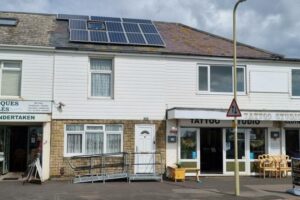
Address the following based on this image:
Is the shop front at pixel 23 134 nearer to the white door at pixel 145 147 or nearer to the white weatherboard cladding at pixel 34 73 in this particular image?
the white weatherboard cladding at pixel 34 73

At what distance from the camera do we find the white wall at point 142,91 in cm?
1948

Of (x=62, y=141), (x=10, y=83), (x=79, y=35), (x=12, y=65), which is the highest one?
(x=79, y=35)

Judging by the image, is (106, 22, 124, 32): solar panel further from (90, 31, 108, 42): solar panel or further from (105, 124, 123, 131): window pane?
(105, 124, 123, 131): window pane

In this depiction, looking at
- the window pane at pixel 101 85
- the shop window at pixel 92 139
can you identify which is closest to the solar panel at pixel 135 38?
the window pane at pixel 101 85

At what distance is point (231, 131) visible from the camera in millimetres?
21344

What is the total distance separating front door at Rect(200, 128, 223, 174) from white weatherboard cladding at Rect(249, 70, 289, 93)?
2.74 meters

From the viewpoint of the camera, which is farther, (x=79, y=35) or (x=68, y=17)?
(x=68, y=17)

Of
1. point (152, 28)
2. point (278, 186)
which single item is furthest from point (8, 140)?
point (278, 186)

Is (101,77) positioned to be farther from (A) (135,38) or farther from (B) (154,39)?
(B) (154,39)

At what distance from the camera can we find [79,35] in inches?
814

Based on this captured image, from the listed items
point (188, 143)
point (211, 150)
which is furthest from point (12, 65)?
point (211, 150)

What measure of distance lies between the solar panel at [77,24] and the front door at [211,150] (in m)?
7.59

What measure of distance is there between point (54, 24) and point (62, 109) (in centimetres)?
522

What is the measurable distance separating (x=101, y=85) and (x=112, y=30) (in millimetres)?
3257
